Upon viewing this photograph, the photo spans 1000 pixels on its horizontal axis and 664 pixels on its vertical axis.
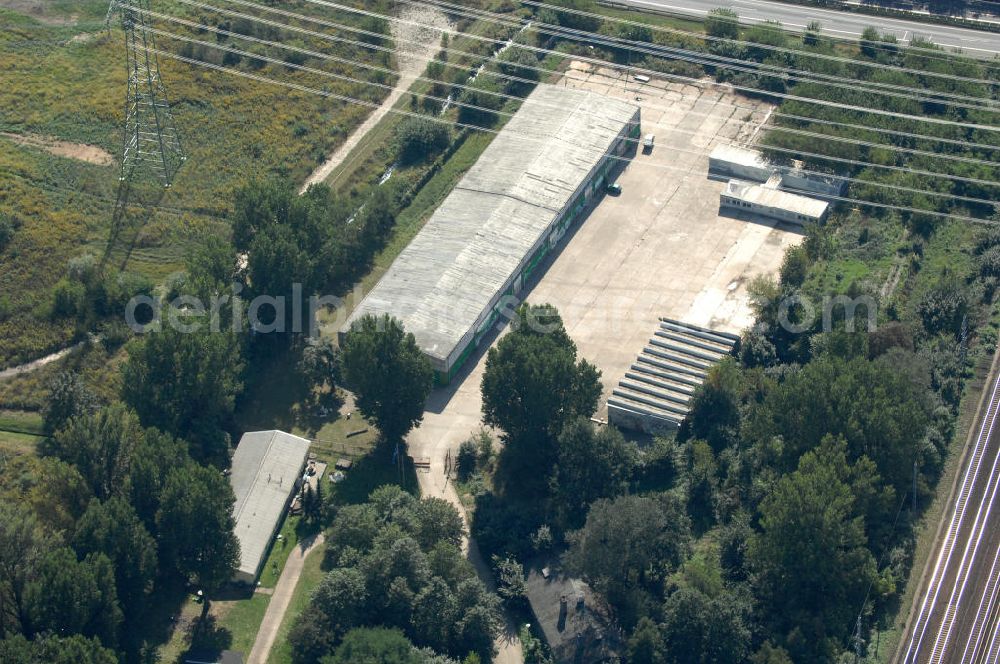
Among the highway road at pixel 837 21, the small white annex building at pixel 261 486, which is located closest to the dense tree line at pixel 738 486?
the small white annex building at pixel 261 486

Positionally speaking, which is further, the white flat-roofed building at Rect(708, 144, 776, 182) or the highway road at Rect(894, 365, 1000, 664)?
the white flat-roofed building at Rect(708, 144, 776, 182)

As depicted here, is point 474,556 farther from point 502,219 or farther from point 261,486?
point 502,219

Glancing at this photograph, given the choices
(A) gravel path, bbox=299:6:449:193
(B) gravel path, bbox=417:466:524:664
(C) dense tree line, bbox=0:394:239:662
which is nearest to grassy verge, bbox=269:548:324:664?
(C) dense tree line, bbox=0:394:239:662

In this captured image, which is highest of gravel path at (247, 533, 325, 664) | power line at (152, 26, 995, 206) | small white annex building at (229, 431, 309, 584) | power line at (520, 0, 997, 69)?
power line at (520, 0, 997, 69)

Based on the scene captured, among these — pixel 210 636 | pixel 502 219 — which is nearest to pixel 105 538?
pixel 210 636

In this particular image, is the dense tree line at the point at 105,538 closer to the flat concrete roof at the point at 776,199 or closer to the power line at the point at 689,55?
the flat concrete roof at the point at 776,199

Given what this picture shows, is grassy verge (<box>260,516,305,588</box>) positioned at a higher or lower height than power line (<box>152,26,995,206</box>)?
lower

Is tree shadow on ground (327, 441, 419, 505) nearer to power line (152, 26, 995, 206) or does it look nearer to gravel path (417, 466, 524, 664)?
gravel path (417, 466, 524, 664)
